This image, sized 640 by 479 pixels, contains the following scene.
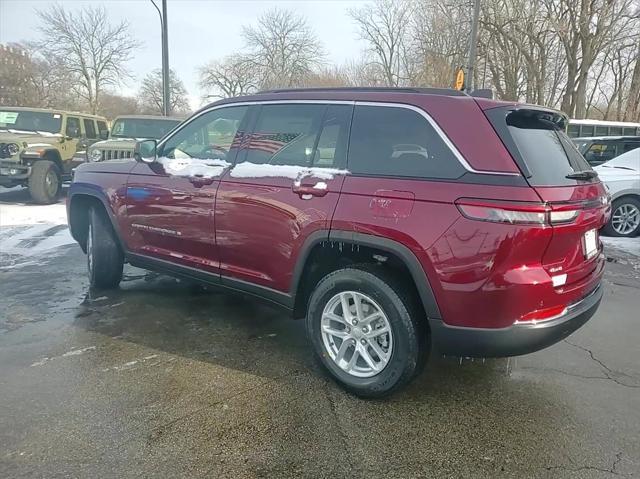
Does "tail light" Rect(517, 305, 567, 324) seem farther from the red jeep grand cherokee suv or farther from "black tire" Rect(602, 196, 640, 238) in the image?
"black tire" Rect(602, 196, 640, 238)

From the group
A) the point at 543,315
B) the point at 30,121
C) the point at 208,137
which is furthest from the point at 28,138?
the point at 543,315

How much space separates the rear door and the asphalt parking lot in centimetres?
88

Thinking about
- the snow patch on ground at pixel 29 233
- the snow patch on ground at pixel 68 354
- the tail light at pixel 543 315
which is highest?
the tail light at pixel 543 315

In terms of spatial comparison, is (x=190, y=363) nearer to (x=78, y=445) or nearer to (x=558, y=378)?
(x=78, y=445)

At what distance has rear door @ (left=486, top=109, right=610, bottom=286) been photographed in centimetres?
262

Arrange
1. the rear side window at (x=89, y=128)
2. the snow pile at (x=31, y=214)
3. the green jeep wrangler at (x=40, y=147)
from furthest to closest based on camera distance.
A: the rear side window at (x=89, y=128)
the green jeep wrangler at (x=40, y=147)
the snow pile at (x=31, y=214)

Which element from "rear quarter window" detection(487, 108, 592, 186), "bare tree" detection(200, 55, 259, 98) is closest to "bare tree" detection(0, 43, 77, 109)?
"bare tree" detection(200, 55, 259, 98)

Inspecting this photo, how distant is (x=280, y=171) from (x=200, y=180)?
796mm

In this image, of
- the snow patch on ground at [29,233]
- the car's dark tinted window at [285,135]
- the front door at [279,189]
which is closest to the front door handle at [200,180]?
the front door at [279,189]

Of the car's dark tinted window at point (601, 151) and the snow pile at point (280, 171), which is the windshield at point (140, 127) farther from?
the car's dark tinted window at point (601, 151)

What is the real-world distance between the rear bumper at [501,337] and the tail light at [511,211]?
56cm

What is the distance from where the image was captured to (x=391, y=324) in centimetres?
291

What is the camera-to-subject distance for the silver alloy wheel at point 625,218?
8.23 m

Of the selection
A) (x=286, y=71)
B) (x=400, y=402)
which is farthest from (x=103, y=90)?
(x=400, y=402)
